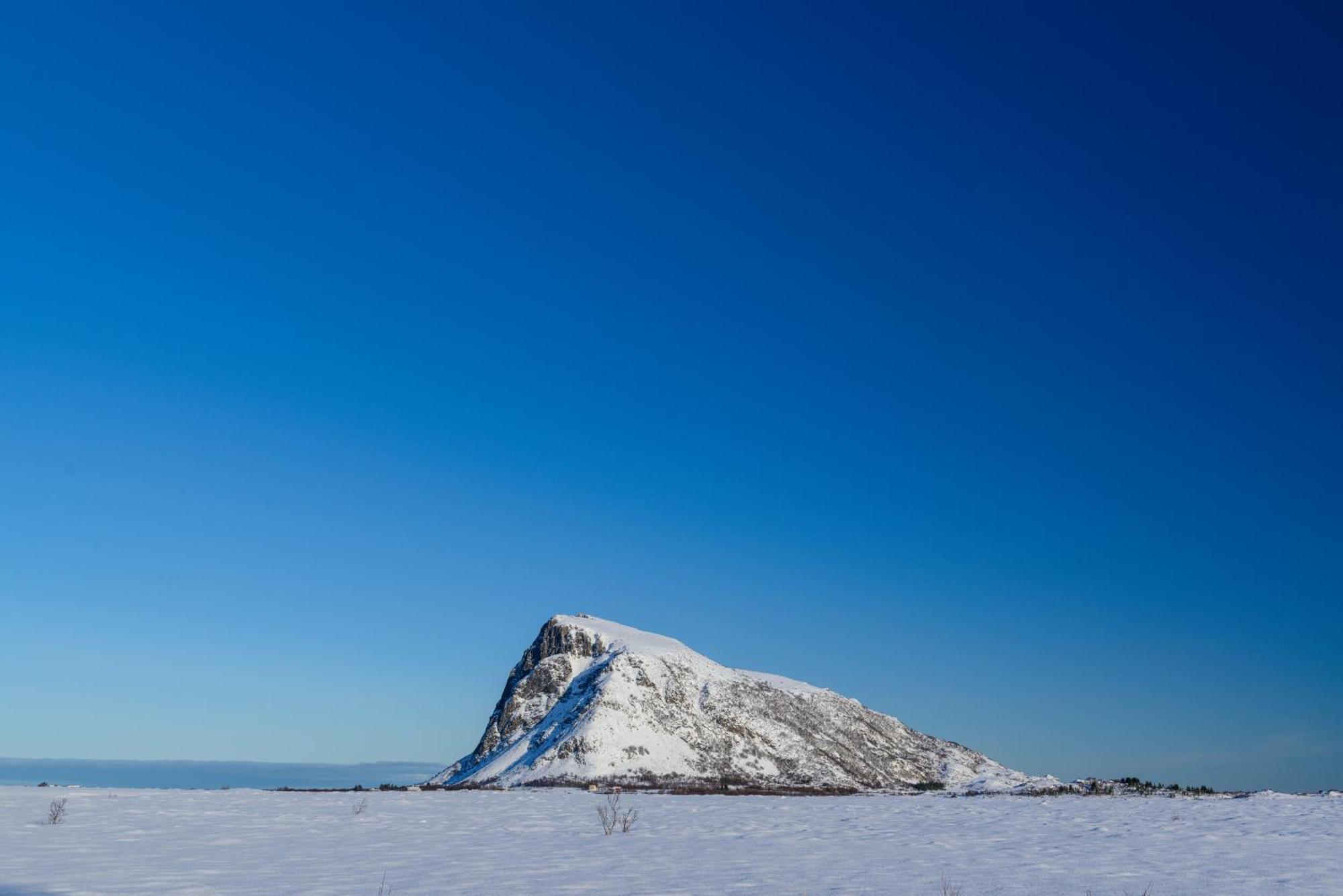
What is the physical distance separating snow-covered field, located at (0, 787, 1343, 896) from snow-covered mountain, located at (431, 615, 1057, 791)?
54.2 metres

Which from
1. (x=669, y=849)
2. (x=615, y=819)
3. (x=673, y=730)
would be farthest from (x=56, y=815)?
(x=673, y=730)

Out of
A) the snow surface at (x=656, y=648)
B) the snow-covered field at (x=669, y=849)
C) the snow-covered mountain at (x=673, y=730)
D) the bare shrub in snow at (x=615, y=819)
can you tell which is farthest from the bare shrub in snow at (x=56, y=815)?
the snow surface at (x=656, y=648)

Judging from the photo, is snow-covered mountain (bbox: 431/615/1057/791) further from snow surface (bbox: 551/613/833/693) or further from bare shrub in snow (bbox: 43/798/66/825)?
bare shrub in snow (bbox: 43/798/66/825)

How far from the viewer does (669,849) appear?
1778 cm

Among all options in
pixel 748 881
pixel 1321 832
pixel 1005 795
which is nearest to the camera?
pixel 748 881

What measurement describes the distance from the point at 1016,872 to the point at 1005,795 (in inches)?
1138

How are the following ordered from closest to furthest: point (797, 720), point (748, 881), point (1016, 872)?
point (748, 881) → point (1016, 872) → point (797, 720)

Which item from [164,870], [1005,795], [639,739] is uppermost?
[639,739]

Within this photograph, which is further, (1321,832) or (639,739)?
(639,739)

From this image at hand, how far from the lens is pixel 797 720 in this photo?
106 meters

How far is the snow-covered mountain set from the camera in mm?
86000

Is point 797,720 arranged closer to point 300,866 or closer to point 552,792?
point 552,792

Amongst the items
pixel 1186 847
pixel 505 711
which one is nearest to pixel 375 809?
pixel 1186 847

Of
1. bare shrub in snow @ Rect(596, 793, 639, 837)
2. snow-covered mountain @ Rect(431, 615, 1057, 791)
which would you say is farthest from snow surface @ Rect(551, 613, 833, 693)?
bare shrub in snow @ Rect(596, 793, 639, 837)
